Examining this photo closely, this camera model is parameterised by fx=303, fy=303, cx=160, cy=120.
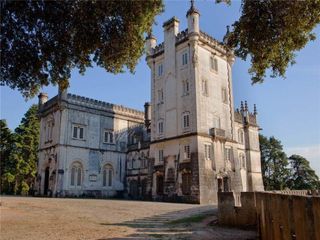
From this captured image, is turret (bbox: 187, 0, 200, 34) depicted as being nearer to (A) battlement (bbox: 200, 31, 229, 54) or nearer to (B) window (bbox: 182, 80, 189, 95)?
(A) battlement (bbox: 200, 31, 229, 54)

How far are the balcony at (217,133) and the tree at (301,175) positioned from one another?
26.3 m

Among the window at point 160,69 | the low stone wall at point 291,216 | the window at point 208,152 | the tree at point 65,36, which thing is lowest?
the low stone wall at point 291,216

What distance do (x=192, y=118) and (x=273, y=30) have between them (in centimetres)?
2025

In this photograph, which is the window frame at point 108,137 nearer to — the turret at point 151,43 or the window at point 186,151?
the turret at point 151,43

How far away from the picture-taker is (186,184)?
28.2 m

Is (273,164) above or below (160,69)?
below

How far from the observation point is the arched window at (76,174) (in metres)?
33.5

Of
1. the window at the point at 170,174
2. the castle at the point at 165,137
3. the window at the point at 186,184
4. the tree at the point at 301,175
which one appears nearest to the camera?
the window at the point at 186,184

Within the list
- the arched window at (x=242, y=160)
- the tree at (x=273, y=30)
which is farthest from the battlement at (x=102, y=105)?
the tree at (x=273, y=30)

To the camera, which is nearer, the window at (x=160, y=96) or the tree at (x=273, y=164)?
the window at (x=160, y=96)

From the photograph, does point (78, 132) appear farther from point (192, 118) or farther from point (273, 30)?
point (273, 30)

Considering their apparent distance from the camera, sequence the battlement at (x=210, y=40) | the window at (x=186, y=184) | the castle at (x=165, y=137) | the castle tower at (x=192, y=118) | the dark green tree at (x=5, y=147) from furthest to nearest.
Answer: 1. the dark green tree at (x=5, y=147)
2. the battlement at (x=210, y=40)
3. the castle at (x=165, y=137)
4. the castle tower at (x=192, y=118)
5. the window at (x=186, y=184)

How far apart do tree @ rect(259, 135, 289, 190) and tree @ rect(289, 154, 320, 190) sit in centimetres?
143

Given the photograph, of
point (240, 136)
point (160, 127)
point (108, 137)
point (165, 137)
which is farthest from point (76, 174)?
point (240, 136)
